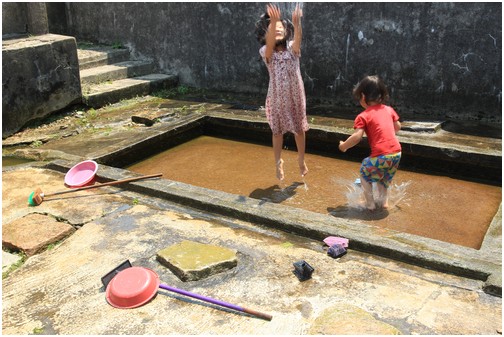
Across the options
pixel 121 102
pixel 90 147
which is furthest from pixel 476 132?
pixel 121 102

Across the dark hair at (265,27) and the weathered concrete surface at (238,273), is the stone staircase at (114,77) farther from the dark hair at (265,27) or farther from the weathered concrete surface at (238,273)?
the dark hair at (265,27)

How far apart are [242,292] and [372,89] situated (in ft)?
6.92

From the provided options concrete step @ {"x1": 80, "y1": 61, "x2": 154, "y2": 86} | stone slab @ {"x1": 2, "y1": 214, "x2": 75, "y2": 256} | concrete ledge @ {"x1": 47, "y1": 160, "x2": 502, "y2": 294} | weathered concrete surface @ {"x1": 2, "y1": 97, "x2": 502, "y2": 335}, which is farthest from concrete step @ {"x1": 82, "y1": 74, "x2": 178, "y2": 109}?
stone slab @ {"x1": 2, "y1": 214, "x2": 75, "y2": 256}

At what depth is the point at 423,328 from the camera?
268 cm

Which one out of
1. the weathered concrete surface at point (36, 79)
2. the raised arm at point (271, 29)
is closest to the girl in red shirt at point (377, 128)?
the raised arm at point (271, 29)

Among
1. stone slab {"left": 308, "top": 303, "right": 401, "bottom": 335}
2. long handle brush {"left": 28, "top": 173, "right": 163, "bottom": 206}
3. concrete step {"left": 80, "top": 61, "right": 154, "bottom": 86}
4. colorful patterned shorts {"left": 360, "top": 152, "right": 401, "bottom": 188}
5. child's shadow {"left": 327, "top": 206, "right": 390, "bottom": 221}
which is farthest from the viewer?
concrete step {"left": 80, "top": 61, "right": 154, "bottom": 86}

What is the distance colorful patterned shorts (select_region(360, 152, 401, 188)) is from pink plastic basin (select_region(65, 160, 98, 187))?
8.64ft

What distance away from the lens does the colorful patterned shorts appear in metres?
4.25

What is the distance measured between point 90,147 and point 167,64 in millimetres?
3905

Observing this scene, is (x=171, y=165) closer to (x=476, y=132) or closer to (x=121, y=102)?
(x=121, y=102)

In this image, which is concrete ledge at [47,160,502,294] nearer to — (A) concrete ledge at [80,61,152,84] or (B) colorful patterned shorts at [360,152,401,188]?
(B) colorful patterned shorts at [360,152,401,188]

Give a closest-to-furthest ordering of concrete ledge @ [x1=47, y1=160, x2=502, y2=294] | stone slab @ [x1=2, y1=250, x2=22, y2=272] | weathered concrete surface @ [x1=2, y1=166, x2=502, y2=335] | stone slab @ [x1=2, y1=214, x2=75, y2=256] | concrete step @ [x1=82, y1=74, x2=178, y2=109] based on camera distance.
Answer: weathered concrete surface @ [x1=2, y1=166, x2=502, y2=335]
concrete ledge @ [x1=47, y1=160, x2=502, y2=294]
stone slab @ [x1=2, y1=250, x2=22, y2=272]
stone slab @ [x1=2, y1=214, x2=75, y2=256]
concrete step @ [x1=82, y1=74, x2=178, y2=109]

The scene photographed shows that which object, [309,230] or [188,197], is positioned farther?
[188,197]

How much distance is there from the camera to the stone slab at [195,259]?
3217mm
